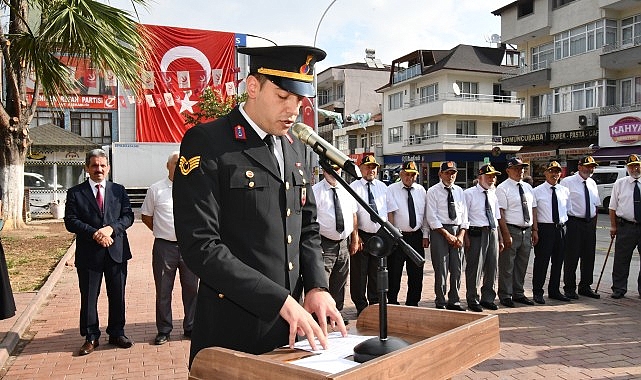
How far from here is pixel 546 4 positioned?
107 ft

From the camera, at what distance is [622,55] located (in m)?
27.0

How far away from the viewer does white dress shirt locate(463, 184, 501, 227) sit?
290 inches

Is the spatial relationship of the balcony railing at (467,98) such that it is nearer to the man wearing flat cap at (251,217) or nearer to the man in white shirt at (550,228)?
the man in white shirt at (550,228)

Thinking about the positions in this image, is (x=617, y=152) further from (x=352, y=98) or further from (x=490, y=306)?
(x=352, y=98)

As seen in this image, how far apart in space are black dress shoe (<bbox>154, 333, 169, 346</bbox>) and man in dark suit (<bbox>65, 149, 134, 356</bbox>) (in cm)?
27

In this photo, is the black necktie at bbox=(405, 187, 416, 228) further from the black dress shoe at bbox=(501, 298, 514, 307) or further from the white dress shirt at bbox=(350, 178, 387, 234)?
the black dress shoe at bbox=(501, 298, 514, 307)

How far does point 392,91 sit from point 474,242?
42.8 meters

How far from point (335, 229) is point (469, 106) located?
3806 cm

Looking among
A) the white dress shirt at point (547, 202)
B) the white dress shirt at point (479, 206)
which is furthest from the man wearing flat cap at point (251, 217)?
the white dress shirt at point (547, 202)

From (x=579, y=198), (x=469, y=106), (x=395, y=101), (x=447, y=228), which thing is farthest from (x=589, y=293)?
(x=395, y=101)

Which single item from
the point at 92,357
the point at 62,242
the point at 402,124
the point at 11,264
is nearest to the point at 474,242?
the point at 92,357

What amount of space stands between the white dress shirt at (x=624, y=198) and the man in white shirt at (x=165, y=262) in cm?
612

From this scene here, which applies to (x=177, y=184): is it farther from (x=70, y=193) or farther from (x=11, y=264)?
(x=11, y=264)

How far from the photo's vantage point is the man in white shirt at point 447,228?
724 centimetres
